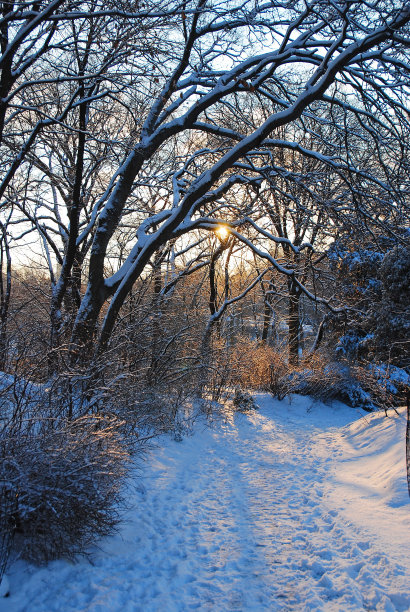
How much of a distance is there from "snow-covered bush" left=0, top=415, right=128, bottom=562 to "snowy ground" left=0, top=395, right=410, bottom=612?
18 centimetres

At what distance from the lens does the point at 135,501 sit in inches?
171

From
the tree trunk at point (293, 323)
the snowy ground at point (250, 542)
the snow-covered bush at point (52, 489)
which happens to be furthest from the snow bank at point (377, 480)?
the tree trunk at point (293, 323)

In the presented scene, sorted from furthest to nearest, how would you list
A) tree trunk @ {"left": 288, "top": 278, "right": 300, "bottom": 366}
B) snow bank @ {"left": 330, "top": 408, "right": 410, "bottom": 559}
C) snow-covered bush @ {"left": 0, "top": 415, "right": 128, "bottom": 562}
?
tree trunk @ {"left": 288, "top": 278, "right": 300, "bottom": 366} → snow bank @ {"left": 330, "top": 408, "right": 410, "bottom": 559} → snow-covered bush @ {"left": 0, "top": 415, "right": 128, "bottom": 562}

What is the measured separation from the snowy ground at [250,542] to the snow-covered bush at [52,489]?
6.9 inches

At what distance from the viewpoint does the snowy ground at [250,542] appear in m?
2.76

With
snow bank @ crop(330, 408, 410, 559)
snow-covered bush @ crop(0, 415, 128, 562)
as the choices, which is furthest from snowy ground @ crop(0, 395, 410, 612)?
snow-covered bush @ crop(0, 415, 128, 562)

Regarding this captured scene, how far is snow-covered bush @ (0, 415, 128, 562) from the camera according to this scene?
8.83ft

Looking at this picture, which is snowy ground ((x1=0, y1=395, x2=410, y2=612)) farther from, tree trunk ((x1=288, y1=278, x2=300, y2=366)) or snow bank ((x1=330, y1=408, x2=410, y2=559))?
tree trunk ((x1=288, y1=278, x2=300, y2=366))

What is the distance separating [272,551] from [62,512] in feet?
6.60

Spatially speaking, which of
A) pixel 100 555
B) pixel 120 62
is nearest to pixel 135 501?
pixel 100 555

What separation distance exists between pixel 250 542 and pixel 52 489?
2148mm

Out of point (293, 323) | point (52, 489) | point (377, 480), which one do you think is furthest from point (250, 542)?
point (293, 323)

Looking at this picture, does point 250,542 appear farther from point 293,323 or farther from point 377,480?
point 293,323

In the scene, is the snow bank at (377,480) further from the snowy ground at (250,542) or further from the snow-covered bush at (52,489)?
the snow-covered bush at (52,489)
